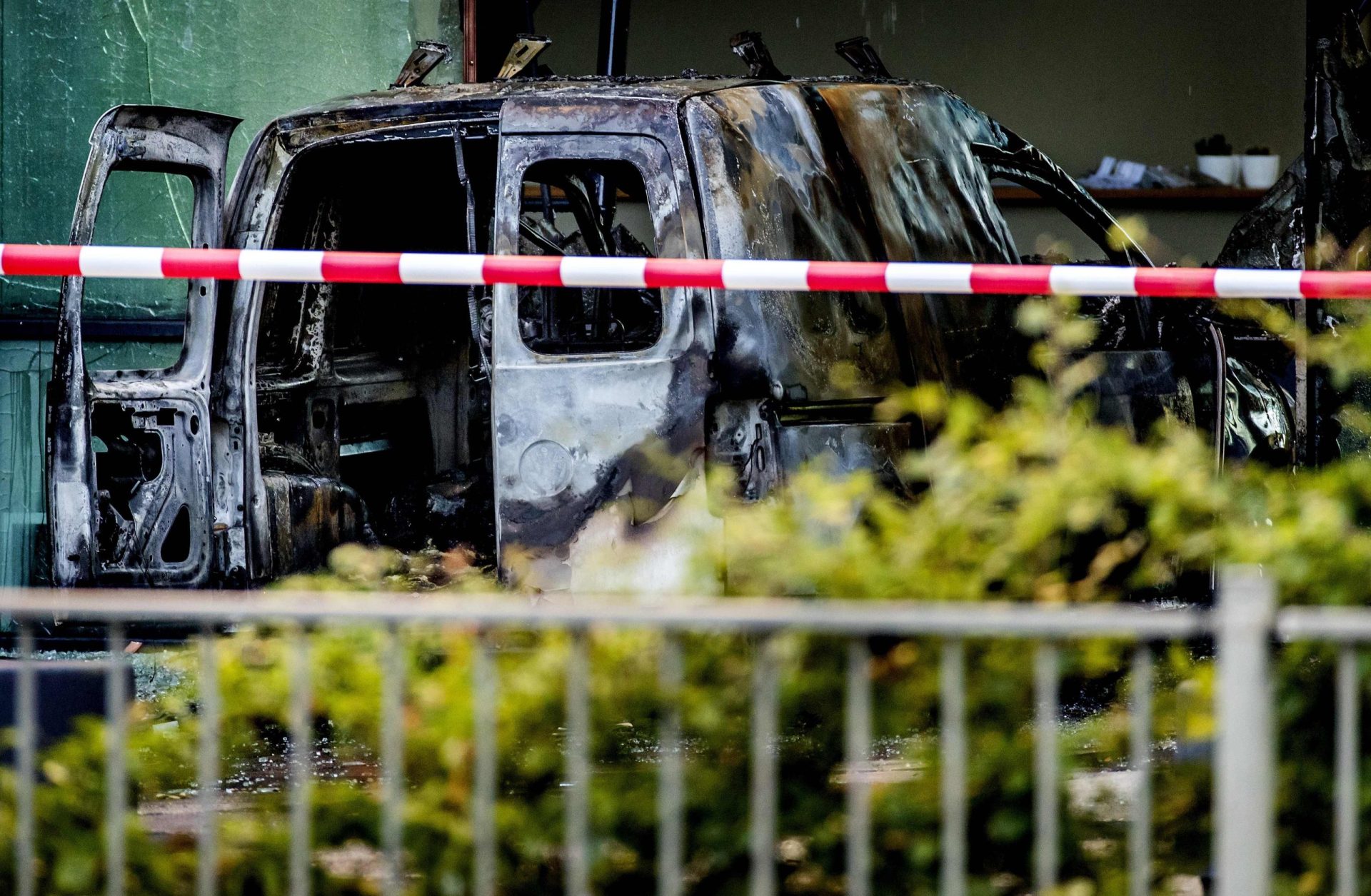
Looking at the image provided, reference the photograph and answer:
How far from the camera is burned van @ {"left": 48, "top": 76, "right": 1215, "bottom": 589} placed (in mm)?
5098

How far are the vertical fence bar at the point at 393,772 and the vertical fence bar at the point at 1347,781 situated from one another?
1.18 metres

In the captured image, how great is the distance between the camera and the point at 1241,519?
2.66 meters

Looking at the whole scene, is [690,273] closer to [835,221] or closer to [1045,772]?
[835,221]

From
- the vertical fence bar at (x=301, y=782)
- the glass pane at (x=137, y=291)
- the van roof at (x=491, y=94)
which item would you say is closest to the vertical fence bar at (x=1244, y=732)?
the vertical fence bar at (x=301, y=782)

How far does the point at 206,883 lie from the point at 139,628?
322 centimetres

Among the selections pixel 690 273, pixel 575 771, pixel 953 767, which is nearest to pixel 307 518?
pixel 690 273

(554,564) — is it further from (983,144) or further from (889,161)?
(983,144)

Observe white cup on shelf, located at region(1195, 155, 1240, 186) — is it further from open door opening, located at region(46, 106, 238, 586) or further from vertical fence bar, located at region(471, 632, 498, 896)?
vertical fence bar, located at region(471, 632, 498, 896)

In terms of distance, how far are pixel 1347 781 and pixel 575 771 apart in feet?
3.14

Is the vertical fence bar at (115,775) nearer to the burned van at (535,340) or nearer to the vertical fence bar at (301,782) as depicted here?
the vertical fence bar at (301,782)

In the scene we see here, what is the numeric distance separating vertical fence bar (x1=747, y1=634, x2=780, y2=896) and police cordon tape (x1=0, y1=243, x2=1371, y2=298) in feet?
7.78

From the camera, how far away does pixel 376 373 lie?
680 cm

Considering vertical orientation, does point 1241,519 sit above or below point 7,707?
above

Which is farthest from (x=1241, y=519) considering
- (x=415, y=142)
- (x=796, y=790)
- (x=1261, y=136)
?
(x=1261, y=136)
